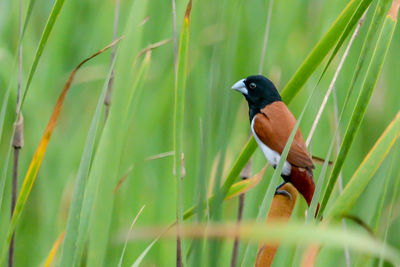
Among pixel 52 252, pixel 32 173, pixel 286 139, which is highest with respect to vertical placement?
pixel 286 139

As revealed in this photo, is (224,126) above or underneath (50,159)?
above

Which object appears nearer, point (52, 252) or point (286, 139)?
point (286, 139)

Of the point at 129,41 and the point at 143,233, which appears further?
the point at 129,41

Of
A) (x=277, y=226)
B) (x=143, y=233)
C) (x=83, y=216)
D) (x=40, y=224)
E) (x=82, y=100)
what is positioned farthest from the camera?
(x=82, y=100)

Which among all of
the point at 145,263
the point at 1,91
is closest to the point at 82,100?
the point at 1,91

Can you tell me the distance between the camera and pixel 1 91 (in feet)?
7.32

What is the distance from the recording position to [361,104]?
1.01 metres

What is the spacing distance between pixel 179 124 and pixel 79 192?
0.67 feet

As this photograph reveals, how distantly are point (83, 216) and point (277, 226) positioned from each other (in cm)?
62

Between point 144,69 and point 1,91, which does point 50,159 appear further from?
point 144,69

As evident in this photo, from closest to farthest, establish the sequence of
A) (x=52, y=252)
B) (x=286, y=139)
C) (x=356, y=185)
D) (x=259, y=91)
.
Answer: (x=356, y=185)
(x=286, y=139)
(x=259, y=91)
(x=52, y=252)

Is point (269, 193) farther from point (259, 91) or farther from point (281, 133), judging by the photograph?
point (259, 91)

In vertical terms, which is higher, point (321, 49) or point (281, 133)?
Answer: point (321, 49)

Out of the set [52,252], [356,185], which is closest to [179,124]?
[356,185]
